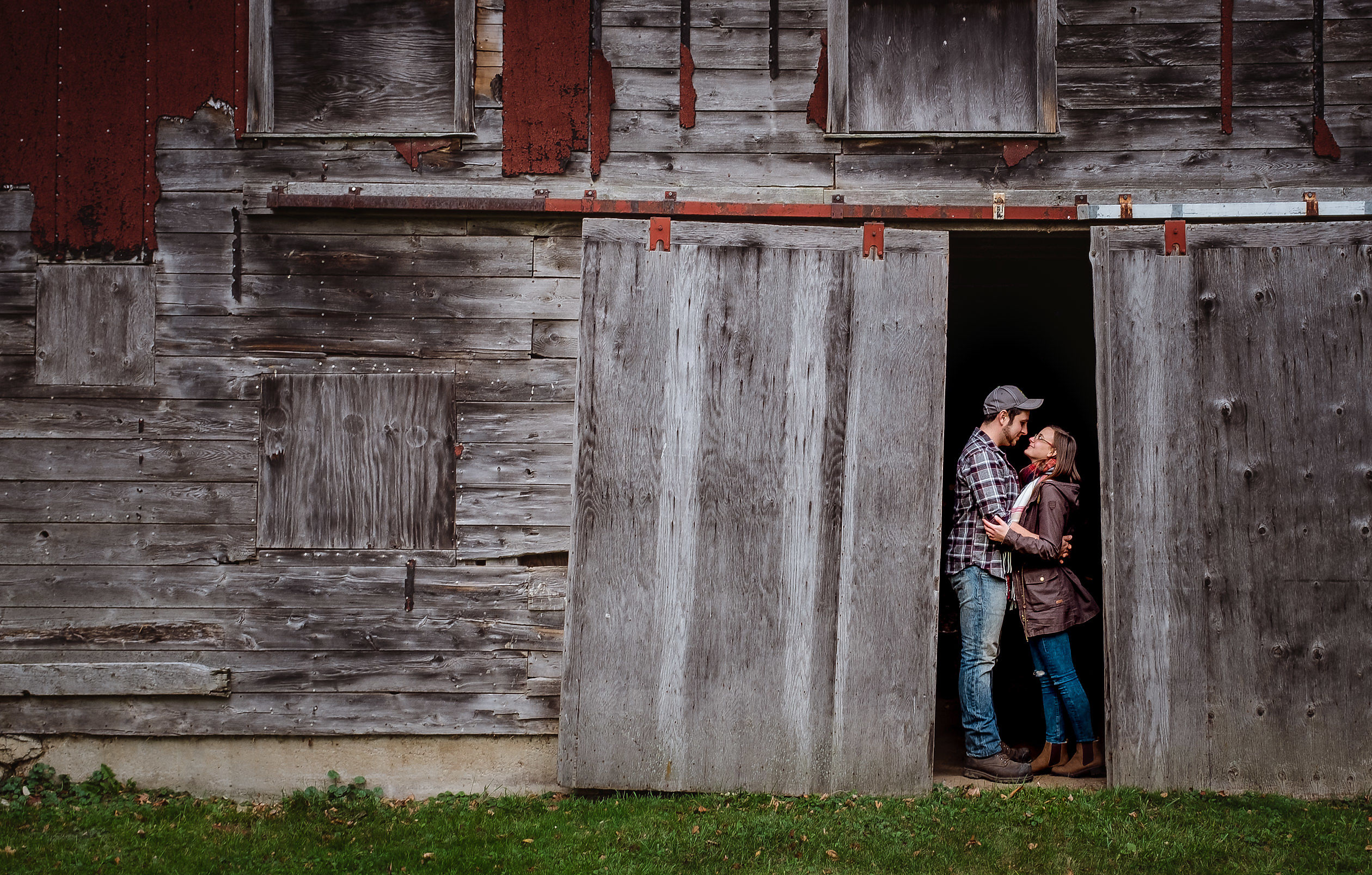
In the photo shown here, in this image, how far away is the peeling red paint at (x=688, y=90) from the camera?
15.5 ft

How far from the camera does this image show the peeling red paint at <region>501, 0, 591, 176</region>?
15.5ft

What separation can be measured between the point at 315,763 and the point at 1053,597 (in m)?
4.00

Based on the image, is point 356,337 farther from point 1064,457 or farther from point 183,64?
point 1064,457

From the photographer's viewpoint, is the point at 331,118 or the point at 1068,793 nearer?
the point at 1068,793

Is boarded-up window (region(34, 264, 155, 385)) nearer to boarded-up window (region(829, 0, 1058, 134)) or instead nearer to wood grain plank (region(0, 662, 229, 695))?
wood grain plank (region(0, 662, 229, 695))

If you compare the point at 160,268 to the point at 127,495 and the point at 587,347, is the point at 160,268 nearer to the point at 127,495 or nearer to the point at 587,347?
the point at 127,495

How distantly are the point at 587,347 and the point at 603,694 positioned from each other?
1779mm

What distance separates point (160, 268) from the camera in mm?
4723

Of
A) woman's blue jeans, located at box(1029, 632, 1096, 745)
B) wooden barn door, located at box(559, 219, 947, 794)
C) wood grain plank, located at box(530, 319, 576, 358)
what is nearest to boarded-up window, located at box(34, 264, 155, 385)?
wood grain plank, located at box(530, 319, 576, 358)

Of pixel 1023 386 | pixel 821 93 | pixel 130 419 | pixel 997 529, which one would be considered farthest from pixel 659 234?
pixel 1023 386

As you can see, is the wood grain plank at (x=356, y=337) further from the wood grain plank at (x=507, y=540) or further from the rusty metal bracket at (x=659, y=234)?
the wood grain plank at (x=507, y=540)

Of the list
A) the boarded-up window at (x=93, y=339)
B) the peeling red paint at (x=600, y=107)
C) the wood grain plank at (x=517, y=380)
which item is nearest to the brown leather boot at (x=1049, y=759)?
the wood grain plank at (x=517, y=380)

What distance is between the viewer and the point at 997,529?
453cm

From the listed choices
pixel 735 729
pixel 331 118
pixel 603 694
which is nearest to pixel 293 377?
pixel 331 118
